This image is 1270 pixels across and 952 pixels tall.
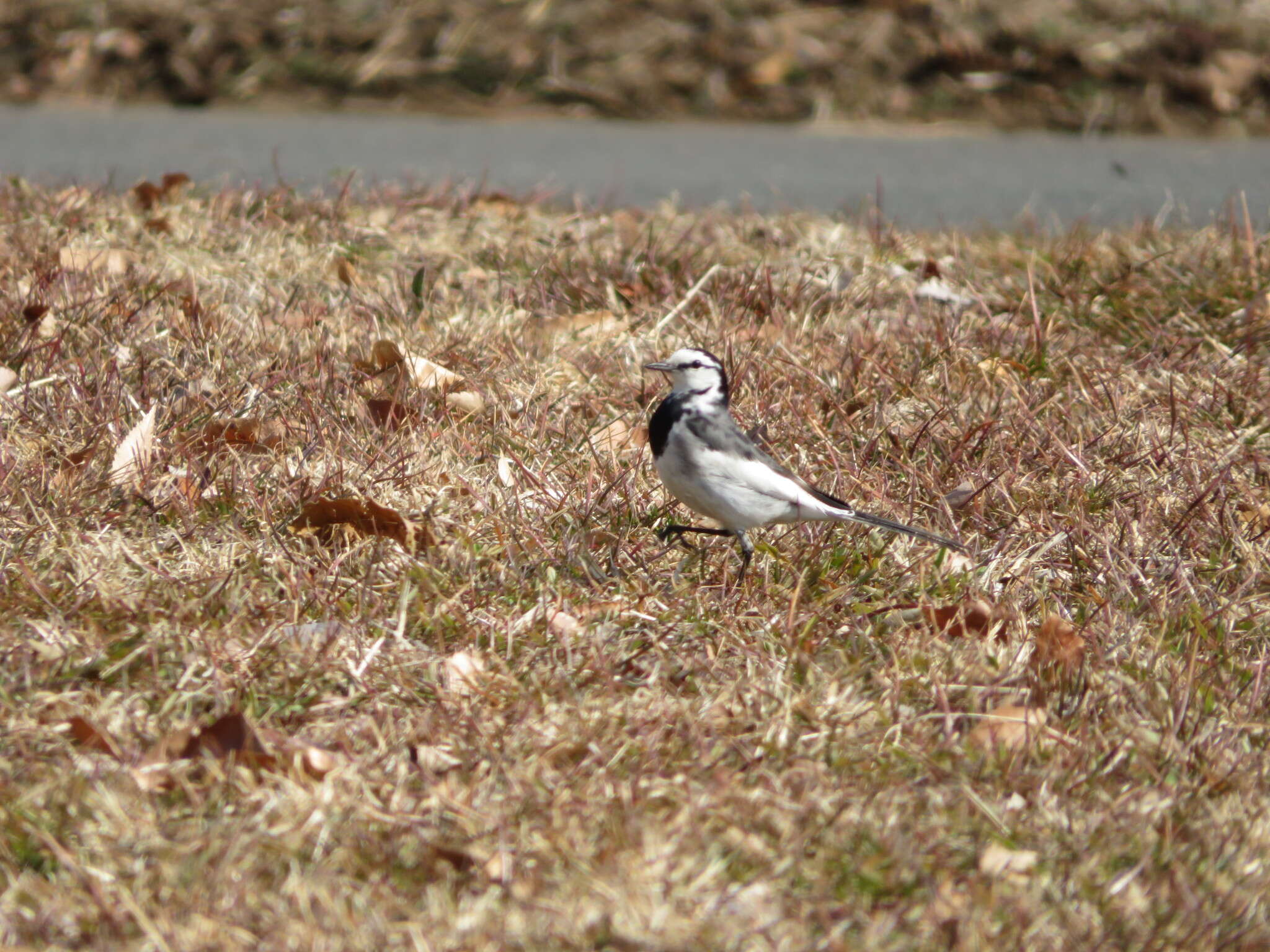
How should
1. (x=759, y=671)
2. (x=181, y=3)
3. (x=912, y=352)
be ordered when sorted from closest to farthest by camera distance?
(x=759, y=671) → (x=912, y=352) → (x=181, y=3)

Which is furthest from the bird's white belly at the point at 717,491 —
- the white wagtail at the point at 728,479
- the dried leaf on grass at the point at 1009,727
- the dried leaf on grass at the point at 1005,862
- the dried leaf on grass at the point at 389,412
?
the dried leaf on grass at the point at 1005,862

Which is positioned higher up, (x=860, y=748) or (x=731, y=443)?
(x=731, y=443)

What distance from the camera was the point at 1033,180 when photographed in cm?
719

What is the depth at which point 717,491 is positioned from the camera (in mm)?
3199

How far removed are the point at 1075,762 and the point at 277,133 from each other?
6.45 meters

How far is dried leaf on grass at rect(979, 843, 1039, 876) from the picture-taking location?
7.60 ft

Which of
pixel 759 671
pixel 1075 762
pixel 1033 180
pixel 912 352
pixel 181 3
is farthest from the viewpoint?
pixel 181 3

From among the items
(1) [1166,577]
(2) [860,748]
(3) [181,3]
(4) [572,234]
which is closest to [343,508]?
(2) [860,748]

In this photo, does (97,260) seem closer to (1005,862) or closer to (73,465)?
(73,465)

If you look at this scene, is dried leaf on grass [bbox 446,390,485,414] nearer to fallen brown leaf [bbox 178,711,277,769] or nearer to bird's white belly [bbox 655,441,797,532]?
bird's white belly [bbox 655,441,797,532]

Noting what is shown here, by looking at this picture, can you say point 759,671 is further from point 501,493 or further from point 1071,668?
point 501,493

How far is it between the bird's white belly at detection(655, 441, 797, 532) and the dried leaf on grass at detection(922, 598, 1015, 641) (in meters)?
0.42

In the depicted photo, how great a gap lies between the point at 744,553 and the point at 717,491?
24 cm

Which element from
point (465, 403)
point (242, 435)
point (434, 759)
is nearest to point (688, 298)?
point (465, 403)
